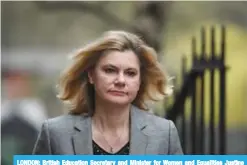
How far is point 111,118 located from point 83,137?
0.49ft

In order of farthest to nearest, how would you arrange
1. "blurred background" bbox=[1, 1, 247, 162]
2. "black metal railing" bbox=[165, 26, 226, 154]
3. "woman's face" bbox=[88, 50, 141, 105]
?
1. "blurred background" bbox=[1, 1, 247, 162]
2. "black metal railing" bbox=[165, 26, 226, 154]
3. "woman's face" bbox=[88, 50, 141, 105]

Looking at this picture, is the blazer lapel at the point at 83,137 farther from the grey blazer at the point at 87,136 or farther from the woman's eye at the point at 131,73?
the woman's eye at the point at 131,73

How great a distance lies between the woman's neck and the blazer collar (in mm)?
31

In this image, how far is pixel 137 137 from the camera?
2.55 metres

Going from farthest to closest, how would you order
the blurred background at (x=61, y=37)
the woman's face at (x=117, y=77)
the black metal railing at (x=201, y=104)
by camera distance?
the blurred background at (x=61, y=37)
the black metal railing at (x=201, y=104)
the woman's face at (x=117, y=77)

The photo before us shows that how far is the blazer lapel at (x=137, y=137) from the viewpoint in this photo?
100 inches

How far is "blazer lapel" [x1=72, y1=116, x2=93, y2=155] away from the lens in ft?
8.43

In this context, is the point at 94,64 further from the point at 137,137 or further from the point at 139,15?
the point at 139,15

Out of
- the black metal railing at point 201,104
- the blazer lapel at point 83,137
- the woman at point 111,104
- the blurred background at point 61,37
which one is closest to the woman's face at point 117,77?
the woman at point 111,104

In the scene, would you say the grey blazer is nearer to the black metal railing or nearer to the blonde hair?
the blonde hair

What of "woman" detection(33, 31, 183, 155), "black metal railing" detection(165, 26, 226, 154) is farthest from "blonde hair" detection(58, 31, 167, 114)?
"black metal railing" detection(165, 26, 226, 154)

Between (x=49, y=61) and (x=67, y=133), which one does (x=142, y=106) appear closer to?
(x=67, y=133)

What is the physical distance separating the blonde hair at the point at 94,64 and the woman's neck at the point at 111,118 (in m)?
0.04

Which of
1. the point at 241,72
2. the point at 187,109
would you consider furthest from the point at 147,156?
the point at 241,72
